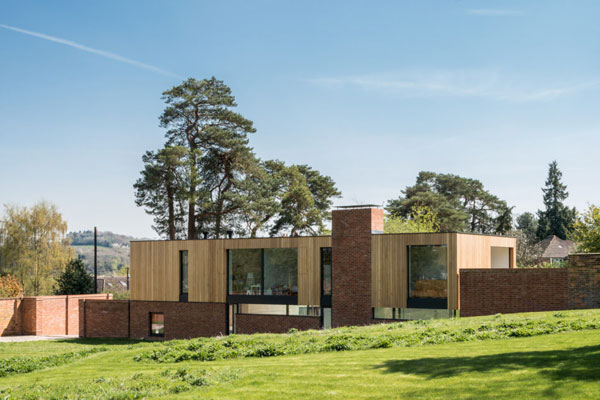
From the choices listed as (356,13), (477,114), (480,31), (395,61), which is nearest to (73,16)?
(356,13)

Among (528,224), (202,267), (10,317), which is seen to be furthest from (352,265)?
(528,224)

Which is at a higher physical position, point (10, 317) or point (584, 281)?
point (584, 281)

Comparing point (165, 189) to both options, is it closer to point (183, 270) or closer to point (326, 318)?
point (183, 270)

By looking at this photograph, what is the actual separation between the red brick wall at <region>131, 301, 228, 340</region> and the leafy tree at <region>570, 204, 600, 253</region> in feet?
55.8

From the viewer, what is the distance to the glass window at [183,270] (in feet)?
85.0

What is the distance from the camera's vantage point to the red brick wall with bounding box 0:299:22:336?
1190 inches

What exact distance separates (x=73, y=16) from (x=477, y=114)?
69.3 ft

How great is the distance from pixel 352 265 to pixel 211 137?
21171 mm

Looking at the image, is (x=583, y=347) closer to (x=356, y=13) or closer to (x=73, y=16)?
(x=356, y=13)

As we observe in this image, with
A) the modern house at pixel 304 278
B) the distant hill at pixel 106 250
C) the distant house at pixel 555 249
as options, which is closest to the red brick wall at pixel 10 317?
the modern house at pixel 304 278

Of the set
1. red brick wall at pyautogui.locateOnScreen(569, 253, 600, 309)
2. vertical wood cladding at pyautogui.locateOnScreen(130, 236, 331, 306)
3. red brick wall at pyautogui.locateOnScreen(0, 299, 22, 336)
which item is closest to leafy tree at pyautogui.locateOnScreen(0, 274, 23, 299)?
red brick wall at pyautogui.locateOnScreen(0, 299, 22, 336)

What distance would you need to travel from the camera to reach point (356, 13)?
2064cm

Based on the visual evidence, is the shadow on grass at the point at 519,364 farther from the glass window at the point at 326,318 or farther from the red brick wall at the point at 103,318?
the red brick wall at the point at 103,318

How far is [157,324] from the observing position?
87.7 feet
